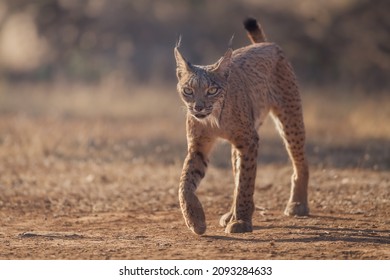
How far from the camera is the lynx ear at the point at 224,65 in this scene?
25.5ft

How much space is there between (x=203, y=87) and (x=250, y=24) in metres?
2.29

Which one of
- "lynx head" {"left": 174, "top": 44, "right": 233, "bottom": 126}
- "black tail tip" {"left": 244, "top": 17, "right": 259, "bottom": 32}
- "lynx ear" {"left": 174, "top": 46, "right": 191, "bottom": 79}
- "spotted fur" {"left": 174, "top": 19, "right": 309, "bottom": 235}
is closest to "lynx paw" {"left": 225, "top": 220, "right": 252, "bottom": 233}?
"spotted fur" {"left": 174, "top": 19, "right": 309, "bottom": 235}

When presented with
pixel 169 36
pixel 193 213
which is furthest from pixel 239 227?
pixel 169 36

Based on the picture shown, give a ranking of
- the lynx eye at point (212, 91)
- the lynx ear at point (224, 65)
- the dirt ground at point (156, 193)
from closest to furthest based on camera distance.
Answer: the dirt ground at point (156, 193), the lynx eye at point (212, 91), the lynx ear at point (224, 65)

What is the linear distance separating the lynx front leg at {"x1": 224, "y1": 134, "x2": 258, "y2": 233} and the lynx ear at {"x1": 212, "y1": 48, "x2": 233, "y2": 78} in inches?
25.2

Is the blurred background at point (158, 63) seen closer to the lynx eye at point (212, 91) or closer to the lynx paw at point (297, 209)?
the lynx paw at point (297, 209)

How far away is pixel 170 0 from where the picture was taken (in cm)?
2689

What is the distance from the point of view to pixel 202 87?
297 inches

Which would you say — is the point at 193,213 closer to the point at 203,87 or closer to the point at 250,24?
the point at 203,87

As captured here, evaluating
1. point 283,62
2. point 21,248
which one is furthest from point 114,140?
point 21,248

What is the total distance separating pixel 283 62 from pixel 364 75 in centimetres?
1343

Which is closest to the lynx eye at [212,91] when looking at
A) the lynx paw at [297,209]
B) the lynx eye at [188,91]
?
the lynx eye at [188,91]

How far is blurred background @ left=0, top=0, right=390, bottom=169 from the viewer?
15852mm

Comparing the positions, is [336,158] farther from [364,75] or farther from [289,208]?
[364,75]
